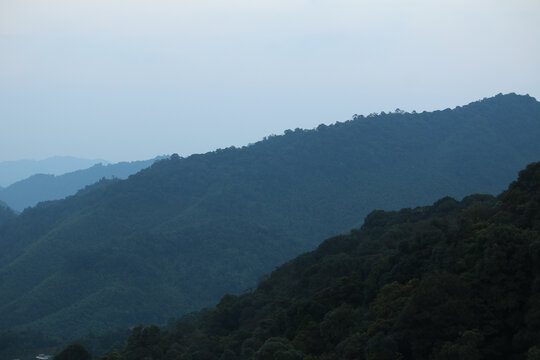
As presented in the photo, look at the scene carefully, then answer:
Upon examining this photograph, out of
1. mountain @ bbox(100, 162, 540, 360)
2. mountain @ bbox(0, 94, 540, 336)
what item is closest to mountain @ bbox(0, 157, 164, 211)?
mountain @ bbox(0, 94, 540, 336)

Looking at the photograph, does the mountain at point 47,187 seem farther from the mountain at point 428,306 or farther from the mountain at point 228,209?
the mountain at point 428,306

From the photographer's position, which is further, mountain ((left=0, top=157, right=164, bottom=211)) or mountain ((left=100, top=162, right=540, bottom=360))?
mountain ((left=0, top=157, right=164, bottom=211))

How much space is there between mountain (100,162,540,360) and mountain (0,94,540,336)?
95.3 feet

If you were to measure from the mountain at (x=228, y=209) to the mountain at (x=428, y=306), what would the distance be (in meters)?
29.1

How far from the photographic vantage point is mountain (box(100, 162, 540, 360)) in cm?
1121

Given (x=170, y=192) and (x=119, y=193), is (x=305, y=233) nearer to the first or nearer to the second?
(x=170, y=192)

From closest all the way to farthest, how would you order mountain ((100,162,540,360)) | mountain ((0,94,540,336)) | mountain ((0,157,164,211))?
mountain ((100,162,540,360))
mountain ((0,94,540,336))
mountain ((0,157,164,211))

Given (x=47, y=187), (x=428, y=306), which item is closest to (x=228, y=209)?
(x=428, y=306)

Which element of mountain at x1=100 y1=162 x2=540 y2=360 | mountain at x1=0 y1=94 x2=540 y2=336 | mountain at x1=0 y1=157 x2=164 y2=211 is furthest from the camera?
mountain at x1=0 y1=157 x2=164 y2=211

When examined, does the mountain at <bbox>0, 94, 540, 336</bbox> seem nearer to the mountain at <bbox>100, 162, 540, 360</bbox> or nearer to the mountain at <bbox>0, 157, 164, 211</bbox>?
the mountain at <bbox>100, 162, 540, 360</bbox>

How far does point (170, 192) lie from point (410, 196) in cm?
2899

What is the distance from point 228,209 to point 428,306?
57.2m

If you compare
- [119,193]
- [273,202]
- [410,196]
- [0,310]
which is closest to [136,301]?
[0,310]

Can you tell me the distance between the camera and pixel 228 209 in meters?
68.2
